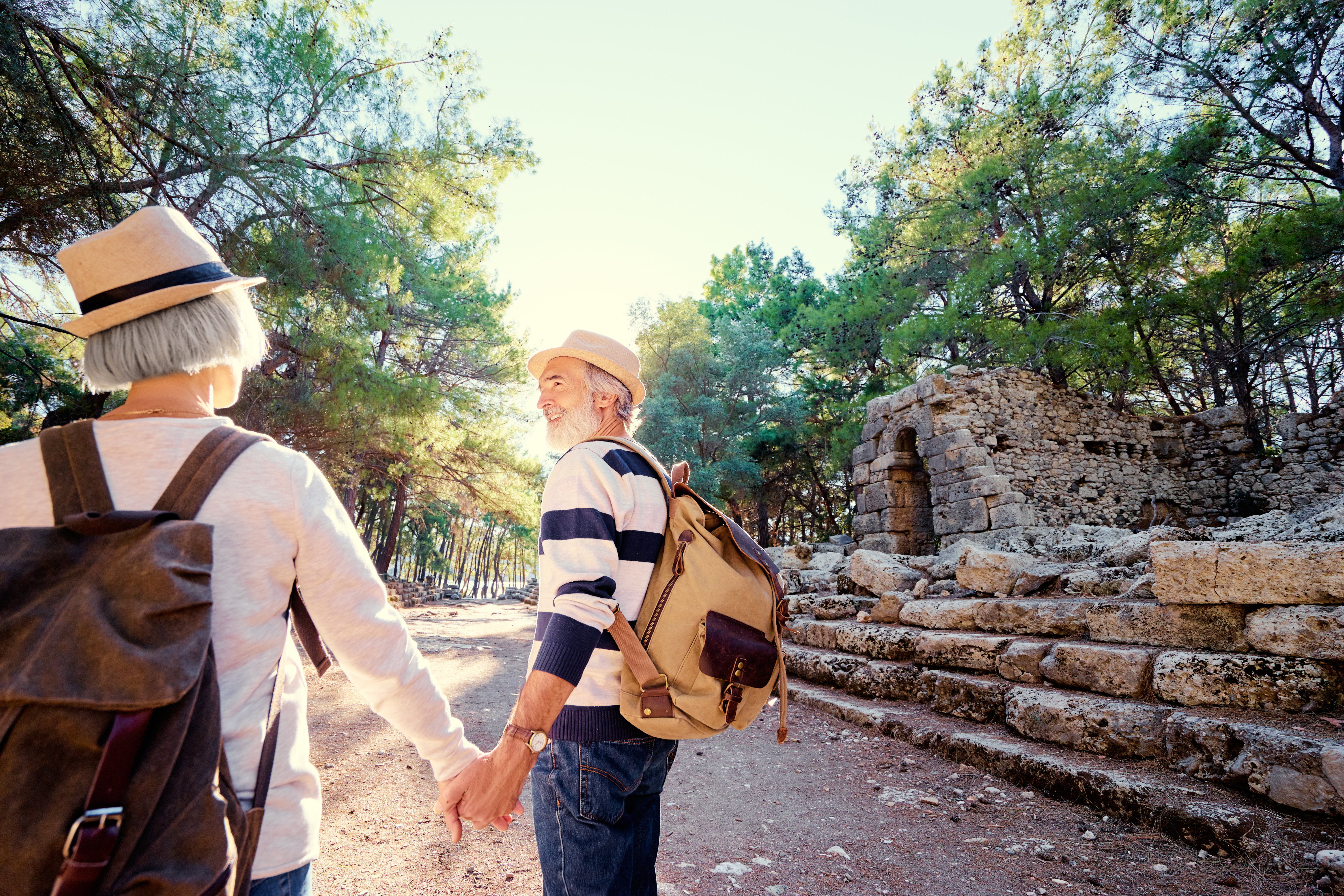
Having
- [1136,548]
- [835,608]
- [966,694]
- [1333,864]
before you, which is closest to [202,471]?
[1333,864]

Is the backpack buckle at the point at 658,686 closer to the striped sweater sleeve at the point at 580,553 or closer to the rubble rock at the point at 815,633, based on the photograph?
the striped sweater sleeve at the point at 580,553

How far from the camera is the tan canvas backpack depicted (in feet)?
4.42

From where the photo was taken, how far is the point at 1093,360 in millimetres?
11102

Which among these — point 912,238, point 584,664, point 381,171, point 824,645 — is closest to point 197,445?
point 584,664

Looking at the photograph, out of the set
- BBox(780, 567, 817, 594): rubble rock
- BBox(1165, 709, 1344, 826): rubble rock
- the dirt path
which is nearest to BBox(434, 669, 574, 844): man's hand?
the dirt path

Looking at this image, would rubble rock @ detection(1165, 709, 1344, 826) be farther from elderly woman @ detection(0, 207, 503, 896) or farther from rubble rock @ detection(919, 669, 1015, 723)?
elderly woman @ detection(0, 207, 503, 896)

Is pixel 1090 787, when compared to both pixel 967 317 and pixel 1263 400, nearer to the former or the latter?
pixel 967 317

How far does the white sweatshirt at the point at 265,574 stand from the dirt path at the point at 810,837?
6.21 feet

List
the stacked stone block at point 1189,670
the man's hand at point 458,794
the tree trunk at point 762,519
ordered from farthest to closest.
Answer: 1. the tree trunk at point 762,519
2. the stacked stone block at point 1189,670
3. the man's hand at point 458,794

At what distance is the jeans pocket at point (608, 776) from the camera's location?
129cm

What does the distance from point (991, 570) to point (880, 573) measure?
1326 mm

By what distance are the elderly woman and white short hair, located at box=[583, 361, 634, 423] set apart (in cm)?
82

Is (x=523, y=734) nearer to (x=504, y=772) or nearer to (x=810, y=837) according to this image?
(x=504, y=772)

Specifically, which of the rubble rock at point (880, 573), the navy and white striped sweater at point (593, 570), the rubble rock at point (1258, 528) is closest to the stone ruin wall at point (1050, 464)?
the rubble rock at point (1258, 528)
